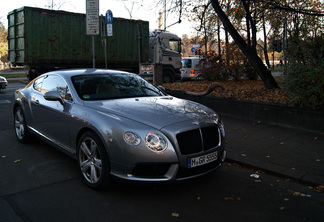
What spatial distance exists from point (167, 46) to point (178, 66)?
1.53 metres

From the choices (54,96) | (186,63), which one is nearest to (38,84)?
(54,96)

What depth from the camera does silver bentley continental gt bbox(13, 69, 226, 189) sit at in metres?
3.45

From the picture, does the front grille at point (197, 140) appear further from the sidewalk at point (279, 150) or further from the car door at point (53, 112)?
the car door at point (53, 112)

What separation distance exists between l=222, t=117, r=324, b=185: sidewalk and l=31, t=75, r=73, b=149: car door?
2624 millimetres

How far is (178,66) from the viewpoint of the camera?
63.9 ft

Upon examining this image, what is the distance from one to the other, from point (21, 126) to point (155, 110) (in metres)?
3.36

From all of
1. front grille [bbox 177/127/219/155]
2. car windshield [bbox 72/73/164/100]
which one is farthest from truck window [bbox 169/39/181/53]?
front grille [bbox 177/127/219/155]

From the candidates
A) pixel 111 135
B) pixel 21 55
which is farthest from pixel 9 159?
pixel 21 55

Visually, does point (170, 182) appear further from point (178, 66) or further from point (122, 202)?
point (178, 66)

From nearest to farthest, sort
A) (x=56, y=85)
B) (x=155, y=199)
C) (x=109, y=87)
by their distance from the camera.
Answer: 1. (x=155, y=199)
2. (x=109, y=87)
3. (x=56, y=85)

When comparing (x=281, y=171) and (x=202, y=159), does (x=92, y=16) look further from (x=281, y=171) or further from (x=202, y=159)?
(x=281, y=171)

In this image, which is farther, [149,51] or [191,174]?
[149,51]

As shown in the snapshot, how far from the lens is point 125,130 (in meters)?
3.47

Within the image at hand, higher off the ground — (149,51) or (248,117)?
(149,51)
